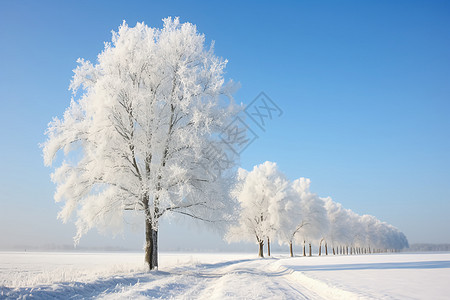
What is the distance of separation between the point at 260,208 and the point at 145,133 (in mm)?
33665

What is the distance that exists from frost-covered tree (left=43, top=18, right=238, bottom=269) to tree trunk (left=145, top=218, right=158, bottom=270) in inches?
2.3

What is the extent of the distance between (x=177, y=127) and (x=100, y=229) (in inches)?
304

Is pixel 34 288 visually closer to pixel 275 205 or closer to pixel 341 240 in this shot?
pixel 275 205

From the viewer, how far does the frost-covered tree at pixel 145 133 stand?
58.9ft

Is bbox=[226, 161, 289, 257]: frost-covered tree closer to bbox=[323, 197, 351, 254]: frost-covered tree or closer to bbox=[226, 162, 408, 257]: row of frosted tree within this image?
bbox=[226, 162, 408, 257]: row of frosted tree

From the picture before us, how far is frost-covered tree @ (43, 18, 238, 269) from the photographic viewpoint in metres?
17.9

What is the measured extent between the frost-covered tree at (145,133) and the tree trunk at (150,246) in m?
0.06

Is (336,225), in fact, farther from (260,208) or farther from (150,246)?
(150,246)

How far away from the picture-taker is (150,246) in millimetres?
19125

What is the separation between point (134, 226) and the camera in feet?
67.3

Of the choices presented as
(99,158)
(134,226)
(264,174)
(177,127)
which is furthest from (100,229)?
(264,174)

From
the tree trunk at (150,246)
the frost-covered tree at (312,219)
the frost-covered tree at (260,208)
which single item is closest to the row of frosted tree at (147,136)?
the tree trunk at (150,246)

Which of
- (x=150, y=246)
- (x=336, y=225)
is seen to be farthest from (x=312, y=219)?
(x=150, y=246)

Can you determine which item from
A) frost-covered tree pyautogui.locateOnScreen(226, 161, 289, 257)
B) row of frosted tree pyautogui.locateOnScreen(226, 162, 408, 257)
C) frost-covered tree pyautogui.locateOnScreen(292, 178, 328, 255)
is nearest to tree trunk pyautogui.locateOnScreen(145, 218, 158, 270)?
row of frosted tree pyautogui.locateOnScreen(226, 162, 408, 257)
